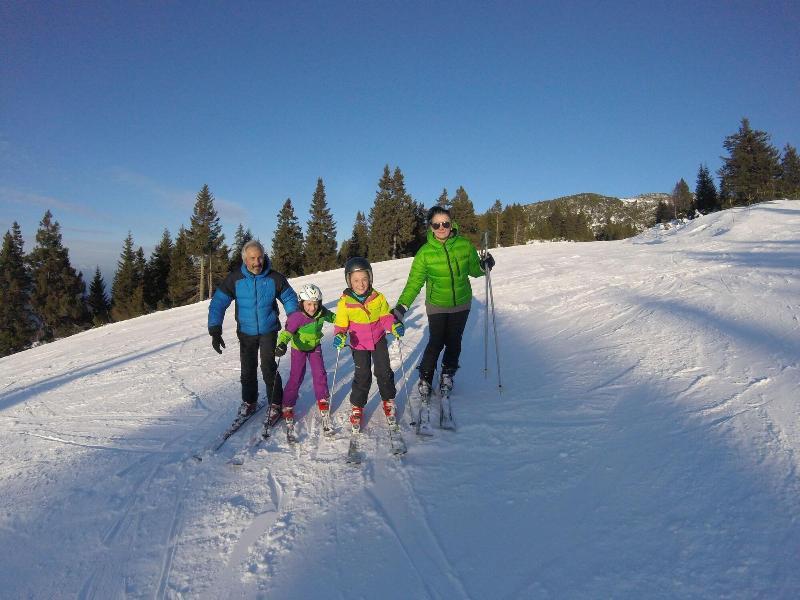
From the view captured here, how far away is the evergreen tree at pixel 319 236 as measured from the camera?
154 feet

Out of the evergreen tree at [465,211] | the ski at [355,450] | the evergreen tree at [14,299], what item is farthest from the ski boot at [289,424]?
the evergreen tree at [465,211]

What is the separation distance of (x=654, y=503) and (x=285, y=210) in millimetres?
47853

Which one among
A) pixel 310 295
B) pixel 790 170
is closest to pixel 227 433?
pixel 310 295

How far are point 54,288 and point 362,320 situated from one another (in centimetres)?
4535

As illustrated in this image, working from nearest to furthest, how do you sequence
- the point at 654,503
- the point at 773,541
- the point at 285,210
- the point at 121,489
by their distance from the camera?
1. the point at 773,541
2. the point at 654,503
3. the point at 121,489
4. the point at 285,210

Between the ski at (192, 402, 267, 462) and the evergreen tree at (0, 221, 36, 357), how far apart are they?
40.7 meters

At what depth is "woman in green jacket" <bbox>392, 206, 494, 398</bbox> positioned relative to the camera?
483 cm

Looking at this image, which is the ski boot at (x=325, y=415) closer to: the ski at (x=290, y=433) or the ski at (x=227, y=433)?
the ski at (x=290, y=433)

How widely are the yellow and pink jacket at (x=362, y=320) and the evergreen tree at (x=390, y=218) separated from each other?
145 feet

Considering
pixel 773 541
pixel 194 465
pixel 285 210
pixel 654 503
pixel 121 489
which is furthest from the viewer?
pixel 285 210

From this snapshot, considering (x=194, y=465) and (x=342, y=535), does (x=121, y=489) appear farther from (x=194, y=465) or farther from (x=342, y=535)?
(x=342, y=535)

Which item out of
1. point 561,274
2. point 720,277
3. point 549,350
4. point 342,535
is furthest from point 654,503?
point 561,274

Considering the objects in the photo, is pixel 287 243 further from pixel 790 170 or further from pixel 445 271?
pixel 790 170

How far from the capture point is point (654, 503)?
3.03 meters
